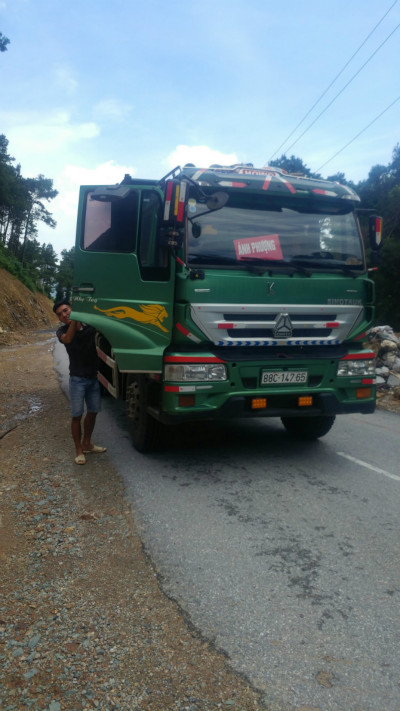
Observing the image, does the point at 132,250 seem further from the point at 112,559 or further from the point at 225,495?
the point at 112,559

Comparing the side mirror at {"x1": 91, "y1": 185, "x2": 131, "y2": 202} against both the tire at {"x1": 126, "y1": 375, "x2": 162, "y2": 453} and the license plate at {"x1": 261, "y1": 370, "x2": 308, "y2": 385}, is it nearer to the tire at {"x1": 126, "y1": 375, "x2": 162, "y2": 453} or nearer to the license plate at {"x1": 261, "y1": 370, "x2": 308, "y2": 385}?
the tire at {"x1": 126, "y1": 375, "x2": 162, "y2": 453}

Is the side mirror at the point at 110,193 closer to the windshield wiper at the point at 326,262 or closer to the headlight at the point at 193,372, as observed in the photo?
the headlight at the point at 193,372

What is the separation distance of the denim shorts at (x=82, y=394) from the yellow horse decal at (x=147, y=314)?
31.2 inches

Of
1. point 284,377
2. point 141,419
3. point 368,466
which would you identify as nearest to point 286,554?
point 284,377

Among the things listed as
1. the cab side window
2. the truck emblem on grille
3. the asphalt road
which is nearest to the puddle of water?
the asphalt road

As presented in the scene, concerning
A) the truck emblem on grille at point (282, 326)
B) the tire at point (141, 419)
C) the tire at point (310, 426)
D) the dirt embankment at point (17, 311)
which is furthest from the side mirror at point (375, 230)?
the dirt embankment at point (17, 311)

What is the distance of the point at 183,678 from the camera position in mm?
2426

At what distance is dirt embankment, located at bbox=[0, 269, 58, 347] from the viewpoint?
28.0 metres

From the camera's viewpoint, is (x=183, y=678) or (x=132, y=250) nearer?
(x=183, y=678)

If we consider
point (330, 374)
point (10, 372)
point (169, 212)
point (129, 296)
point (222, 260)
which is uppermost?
point (169, 212)

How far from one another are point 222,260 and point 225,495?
83.9 inches

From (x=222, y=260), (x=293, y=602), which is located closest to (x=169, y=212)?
(x=222, y=260)

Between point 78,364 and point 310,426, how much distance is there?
279cm

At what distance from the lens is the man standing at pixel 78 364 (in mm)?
5452
